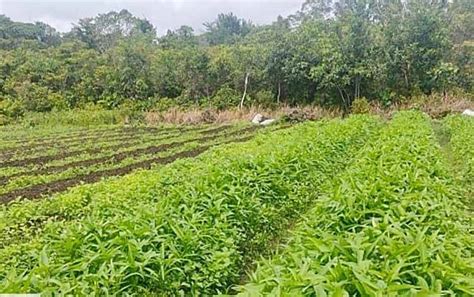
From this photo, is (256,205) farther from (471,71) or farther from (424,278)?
(471,71)

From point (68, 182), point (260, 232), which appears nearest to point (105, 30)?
point (68, 182)

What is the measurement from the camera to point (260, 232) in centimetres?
548

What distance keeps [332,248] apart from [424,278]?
22.4 inches

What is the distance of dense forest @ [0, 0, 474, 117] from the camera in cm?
2644

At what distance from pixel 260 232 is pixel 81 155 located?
30.1ft

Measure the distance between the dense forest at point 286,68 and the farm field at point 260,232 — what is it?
19338mm

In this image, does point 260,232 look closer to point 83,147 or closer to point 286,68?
point 83,147

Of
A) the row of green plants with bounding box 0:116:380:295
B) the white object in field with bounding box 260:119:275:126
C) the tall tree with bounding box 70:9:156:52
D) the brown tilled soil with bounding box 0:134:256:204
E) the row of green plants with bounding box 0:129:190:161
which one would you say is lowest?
the white object in field with bounding box 260:119:275:126

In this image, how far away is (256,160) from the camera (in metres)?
6.92

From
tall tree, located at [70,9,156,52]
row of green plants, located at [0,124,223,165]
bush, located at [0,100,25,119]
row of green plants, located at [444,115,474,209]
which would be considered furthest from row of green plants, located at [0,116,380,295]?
tall tree, located at [70,9,156,52]

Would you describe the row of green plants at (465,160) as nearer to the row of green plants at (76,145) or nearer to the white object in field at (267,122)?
the row of green plants at (76,145)

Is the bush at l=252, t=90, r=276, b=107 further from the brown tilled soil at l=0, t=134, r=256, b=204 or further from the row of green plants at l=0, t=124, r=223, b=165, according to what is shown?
the brown tilled soil at l=0, t=134, r=256, b=204

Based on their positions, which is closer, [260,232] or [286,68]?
[260,232]

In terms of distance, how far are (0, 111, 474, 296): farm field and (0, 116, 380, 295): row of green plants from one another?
14 millimetres
